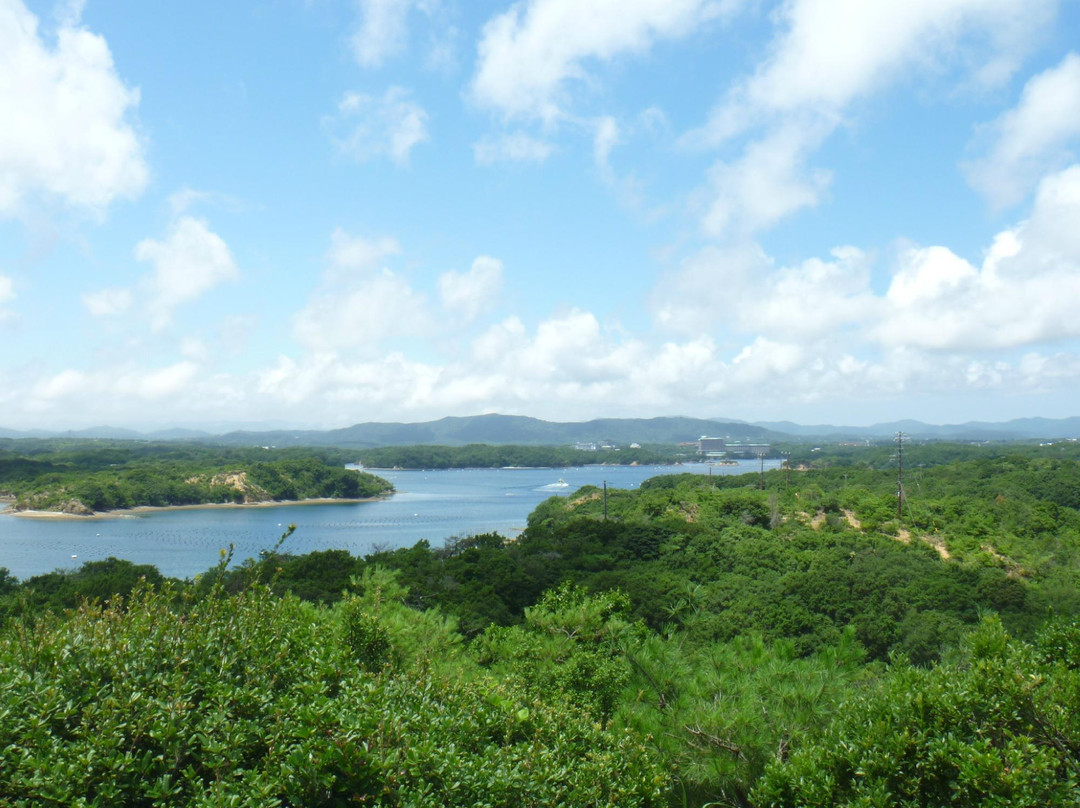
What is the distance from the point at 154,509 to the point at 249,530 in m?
17.3

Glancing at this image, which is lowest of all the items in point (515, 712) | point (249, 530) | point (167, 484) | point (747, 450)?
Answer: point (249, 530)

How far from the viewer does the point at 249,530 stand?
5372 cm

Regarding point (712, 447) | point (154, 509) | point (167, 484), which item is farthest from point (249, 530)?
point (712, 447)

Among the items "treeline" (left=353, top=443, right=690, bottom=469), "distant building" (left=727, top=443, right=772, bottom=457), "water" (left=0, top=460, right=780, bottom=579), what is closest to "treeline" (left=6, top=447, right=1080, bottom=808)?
"water" (left=0, top=460, right=780, bottom=579)

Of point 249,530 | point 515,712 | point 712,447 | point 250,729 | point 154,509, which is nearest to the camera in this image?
point 250,729

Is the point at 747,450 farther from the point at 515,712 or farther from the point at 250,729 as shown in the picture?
the point at 250,729

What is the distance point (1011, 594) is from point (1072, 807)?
21071 mm

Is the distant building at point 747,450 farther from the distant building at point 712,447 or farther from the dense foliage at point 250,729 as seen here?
the dense foliage at point 250,729

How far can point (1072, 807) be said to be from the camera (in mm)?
3250

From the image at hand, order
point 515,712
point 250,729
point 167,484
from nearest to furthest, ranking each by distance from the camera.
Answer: point 250,729 < point 515,712 < point 167,484

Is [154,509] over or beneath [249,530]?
over

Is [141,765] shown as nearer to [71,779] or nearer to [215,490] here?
[71,779]

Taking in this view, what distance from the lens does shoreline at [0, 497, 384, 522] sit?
58.2 metres

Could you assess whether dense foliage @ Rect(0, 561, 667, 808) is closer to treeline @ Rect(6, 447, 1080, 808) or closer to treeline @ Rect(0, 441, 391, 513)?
treeline @ Rect(6, 447, 1080, 808)
